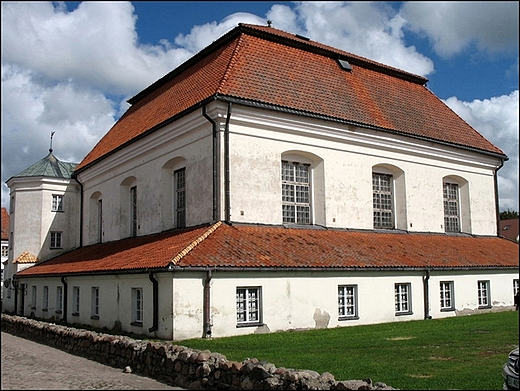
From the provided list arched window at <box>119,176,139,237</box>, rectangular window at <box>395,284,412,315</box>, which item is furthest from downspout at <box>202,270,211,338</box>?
arched window at <box>119,176,139,237</box>

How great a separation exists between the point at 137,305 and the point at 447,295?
11714 mm

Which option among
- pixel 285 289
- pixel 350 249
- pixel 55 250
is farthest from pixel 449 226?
pixel 55 250

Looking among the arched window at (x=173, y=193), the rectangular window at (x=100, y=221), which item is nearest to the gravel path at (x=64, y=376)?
the arched window at (x=173, y=193)

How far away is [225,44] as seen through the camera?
24031 mm

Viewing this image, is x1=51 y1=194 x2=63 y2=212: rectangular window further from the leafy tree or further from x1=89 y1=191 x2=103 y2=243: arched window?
the leafy tree

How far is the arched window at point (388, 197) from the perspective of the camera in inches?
960

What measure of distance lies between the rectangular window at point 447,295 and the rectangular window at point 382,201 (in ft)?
11.9

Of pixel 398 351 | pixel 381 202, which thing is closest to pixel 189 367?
pixel 398 351

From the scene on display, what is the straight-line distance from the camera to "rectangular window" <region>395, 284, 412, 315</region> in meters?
20.5

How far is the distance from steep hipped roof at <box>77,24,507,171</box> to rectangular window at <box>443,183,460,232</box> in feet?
7.01

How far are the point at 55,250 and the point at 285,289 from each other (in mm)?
20403

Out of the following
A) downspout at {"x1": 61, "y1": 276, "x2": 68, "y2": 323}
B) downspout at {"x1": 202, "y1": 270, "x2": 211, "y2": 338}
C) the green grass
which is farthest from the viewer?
downspout at {"x1": 61, "y1": 276, "x2": 68, "y2": 323}

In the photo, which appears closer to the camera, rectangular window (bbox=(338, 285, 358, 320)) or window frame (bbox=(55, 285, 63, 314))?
rectangular window (bbox=(338, 285, 358, 320))

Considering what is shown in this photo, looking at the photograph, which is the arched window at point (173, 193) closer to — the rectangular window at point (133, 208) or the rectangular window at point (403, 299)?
the rectangular window at point (133, 208)
